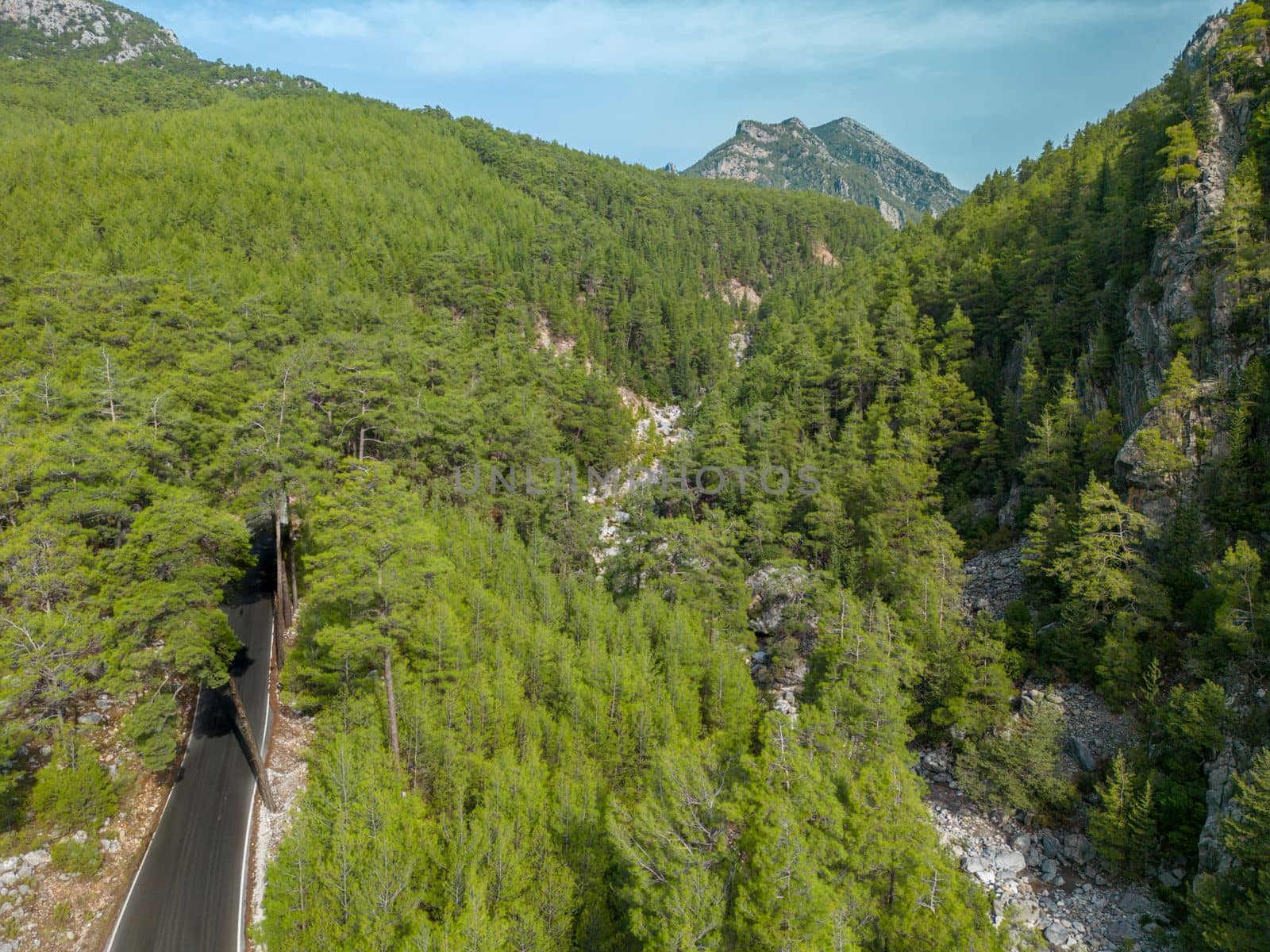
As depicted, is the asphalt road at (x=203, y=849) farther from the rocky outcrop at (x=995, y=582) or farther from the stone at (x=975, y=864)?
the rocky outcrop at (x=995, y=582)

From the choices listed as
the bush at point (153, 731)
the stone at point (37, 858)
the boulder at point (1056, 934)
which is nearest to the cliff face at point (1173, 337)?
the boulder at point (1056, 934)

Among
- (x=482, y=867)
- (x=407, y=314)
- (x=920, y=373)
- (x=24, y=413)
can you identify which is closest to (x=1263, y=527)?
(x=920, y=373)

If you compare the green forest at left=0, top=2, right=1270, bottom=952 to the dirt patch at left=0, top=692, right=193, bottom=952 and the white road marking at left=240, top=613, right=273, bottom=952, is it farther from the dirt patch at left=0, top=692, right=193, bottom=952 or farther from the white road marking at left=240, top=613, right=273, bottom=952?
the white road marking at left=240, top=613, right=273, bottom=952

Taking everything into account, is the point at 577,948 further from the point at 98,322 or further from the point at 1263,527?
the point at 98,322

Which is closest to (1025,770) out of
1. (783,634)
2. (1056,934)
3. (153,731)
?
(1056,934)

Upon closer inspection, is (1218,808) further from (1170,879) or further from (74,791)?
(74,791)

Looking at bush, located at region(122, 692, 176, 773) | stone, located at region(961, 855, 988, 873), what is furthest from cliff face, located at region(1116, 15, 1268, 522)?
bush, located at region(122, 692, 176, 773)
